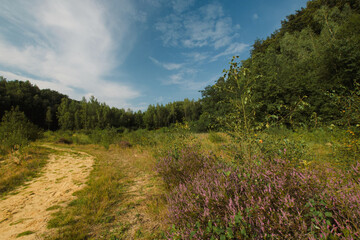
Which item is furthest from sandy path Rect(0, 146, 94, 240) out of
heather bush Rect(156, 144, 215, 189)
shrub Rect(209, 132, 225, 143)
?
shrub Rect(209, 132, 225, 143)

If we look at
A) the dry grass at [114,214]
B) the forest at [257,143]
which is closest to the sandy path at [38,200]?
the dry grass at [114,214]

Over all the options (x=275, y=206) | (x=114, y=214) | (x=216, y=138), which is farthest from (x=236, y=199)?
(x=216, y=138)

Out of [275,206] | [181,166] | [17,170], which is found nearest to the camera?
[275,206]

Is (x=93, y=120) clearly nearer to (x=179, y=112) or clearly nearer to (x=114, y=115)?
(x=114, y=115)

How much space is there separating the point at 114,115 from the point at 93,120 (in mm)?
7587

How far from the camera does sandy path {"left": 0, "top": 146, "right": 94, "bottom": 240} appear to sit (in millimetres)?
2424

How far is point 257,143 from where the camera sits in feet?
7.50

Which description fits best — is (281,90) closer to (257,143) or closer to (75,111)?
(257,143)

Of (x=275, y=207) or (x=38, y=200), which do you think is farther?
(x=38, y=200)

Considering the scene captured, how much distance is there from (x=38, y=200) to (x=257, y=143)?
530 centimetres

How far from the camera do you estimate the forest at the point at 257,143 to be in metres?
1.29

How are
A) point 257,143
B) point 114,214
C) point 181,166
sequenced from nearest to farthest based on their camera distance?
1. point 257,143
2. point 114,214
3. point 181,166

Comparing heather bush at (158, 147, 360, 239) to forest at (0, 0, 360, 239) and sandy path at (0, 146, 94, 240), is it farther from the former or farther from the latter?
sandy path at (0, 146, 94, 240)

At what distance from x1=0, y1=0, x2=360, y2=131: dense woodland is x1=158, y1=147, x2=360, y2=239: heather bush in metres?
0.82
